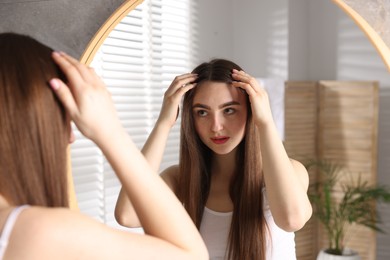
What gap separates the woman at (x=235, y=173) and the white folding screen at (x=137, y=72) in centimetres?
28

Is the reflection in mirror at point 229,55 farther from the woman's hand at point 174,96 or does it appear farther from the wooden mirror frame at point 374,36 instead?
the wooden mirror frame at point 374,36

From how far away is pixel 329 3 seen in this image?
1824 mm

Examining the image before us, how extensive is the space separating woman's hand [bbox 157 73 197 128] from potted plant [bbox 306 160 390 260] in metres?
1.16

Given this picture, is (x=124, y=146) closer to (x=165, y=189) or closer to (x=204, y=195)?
(x=165, y=189)

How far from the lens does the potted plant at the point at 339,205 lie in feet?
6.05

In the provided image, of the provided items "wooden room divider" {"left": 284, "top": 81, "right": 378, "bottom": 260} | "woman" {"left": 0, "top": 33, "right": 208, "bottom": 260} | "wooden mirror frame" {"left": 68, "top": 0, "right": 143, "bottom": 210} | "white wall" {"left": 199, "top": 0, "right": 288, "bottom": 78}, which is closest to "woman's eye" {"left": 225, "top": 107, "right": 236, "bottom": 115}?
"wooden mirror frame" {"left": 68, "top": 0, "right": 143, "bottom": 210}

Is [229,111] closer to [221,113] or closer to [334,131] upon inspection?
[221,113]

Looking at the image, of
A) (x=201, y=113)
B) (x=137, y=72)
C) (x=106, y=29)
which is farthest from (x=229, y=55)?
(x=201, y=113)

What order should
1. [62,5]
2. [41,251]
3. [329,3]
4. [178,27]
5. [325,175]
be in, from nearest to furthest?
[41,251], [62,5], [178,27], [329,3], [325,175]

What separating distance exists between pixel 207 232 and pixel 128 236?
43 cm

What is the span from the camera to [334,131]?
1.95 m

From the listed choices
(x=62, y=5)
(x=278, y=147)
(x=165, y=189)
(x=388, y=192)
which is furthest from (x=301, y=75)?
(x=165, y=189)

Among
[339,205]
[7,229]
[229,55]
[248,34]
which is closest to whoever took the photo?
[7,229]

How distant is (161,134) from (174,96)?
0.06m
